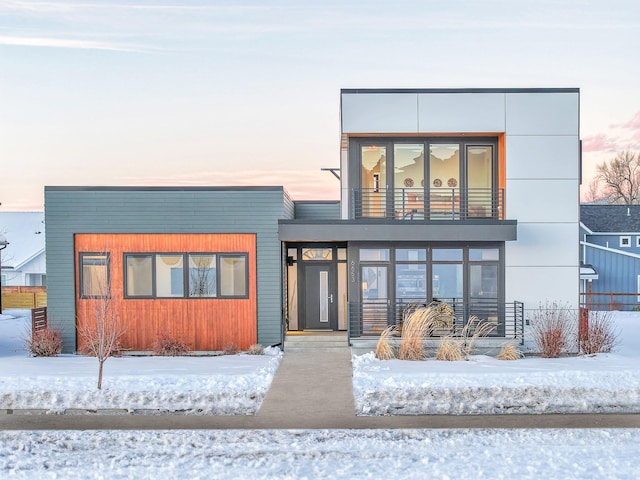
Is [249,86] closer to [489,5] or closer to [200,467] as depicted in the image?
[489,5]

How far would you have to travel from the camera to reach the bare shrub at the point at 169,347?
550 inches

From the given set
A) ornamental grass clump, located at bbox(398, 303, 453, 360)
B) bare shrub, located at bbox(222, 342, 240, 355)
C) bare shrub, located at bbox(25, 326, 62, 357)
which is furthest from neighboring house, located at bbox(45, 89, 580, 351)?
ornamental grass clump, located at bbox(398, 303, 453, 360)

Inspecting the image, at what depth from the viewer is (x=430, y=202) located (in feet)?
50.5

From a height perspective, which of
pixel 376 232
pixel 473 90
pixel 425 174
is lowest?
pixel 376 232

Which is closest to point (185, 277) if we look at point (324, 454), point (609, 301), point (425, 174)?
point (425, 174)

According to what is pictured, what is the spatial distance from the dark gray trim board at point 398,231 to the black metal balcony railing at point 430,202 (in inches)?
43.4

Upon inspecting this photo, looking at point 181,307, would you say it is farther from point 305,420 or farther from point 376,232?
point 305,420

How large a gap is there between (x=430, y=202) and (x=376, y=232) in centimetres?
229

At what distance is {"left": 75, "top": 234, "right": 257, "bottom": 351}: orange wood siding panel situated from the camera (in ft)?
47.6

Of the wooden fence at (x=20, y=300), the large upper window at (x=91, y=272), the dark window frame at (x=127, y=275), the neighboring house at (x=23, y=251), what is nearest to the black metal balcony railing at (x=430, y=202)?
the dark window frame at (x=127, y=275)

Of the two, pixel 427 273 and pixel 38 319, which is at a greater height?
pixel 427 273

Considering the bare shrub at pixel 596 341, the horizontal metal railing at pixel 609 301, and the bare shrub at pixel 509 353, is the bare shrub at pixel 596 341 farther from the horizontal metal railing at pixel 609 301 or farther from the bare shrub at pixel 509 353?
the horizontal metal railing at pixel 609 301

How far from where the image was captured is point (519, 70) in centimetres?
1855

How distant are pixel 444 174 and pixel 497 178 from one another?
5.11ft
